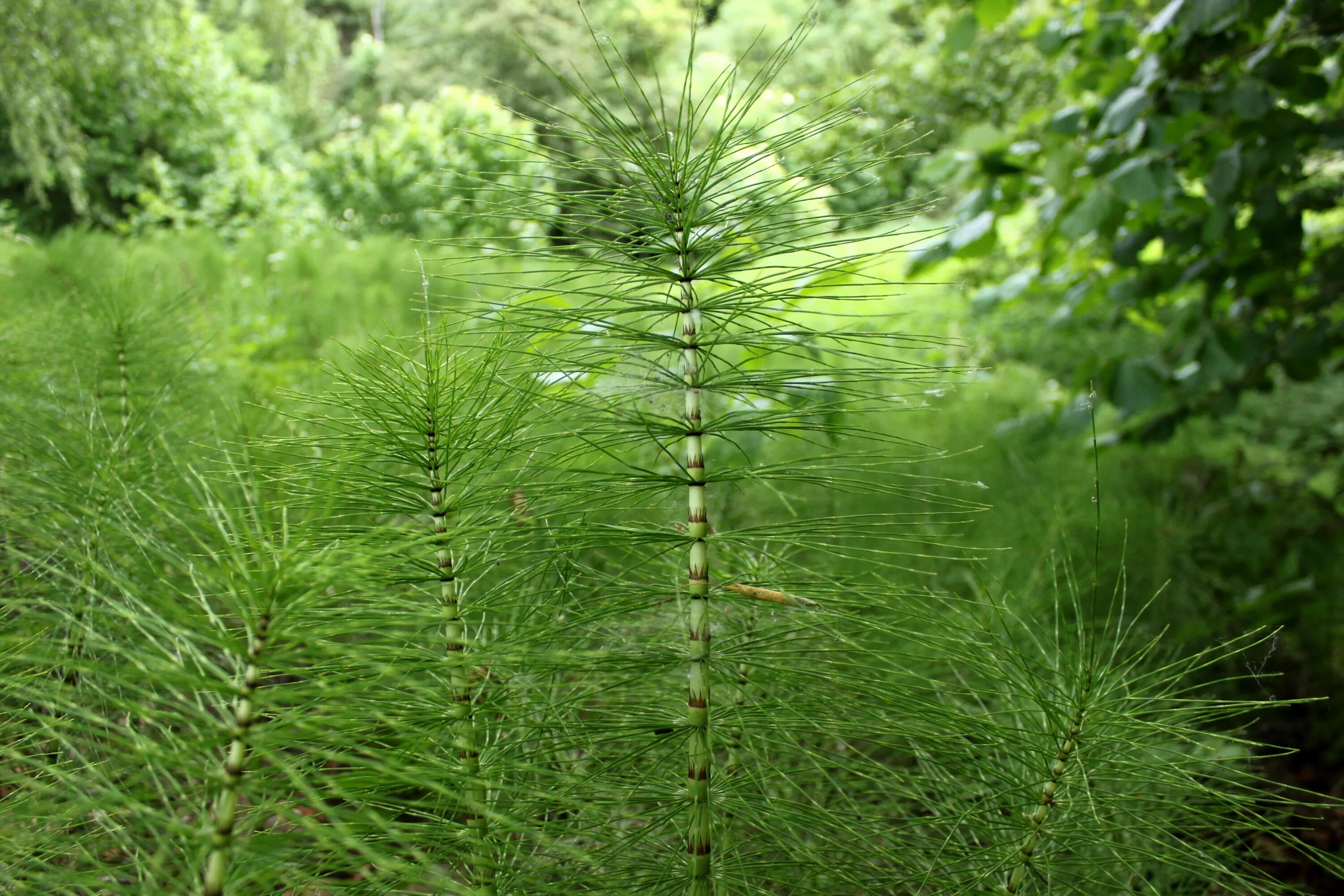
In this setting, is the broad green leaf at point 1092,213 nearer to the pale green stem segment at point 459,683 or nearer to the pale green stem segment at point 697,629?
the pale green stem segment at point 697,629

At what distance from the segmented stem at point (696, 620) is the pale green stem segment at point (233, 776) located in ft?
1.08

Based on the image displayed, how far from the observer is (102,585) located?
85 cm

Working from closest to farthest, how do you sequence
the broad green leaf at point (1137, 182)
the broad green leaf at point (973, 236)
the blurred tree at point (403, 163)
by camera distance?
1. the broad green leaf at point (1137, 182)
2. the broad green leaf at point (973, 236)
3. the blurred tree at point (403, 163)

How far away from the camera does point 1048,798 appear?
69 cm

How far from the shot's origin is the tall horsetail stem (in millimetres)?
645

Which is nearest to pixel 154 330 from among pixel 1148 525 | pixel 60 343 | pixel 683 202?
pixel 60 343

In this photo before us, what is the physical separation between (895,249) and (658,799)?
49cm

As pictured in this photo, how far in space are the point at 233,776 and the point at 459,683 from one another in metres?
0.17

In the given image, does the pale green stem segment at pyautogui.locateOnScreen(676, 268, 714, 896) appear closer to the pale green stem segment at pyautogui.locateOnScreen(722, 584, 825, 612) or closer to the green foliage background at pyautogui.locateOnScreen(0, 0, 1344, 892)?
the pale green stem segment at pyautogui.locateOnScreen(722, 584, 825, 612)

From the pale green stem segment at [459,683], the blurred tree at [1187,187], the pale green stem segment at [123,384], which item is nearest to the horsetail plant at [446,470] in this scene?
the pale green stem segment at [459,683]

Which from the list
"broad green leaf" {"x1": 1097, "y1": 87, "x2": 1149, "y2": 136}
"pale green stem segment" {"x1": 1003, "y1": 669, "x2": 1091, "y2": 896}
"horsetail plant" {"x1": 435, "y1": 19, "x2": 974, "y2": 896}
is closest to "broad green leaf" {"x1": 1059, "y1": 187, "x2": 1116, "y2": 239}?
"broad green leaf" {"x1": 1097, "y1": 87, "x2": 1149, "y2": 136}

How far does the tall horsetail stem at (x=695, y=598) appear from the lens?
645mm

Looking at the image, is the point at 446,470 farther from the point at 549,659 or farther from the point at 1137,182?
the point at 1137,182

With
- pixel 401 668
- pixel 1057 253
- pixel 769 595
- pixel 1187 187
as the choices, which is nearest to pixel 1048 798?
pixel 769 595
